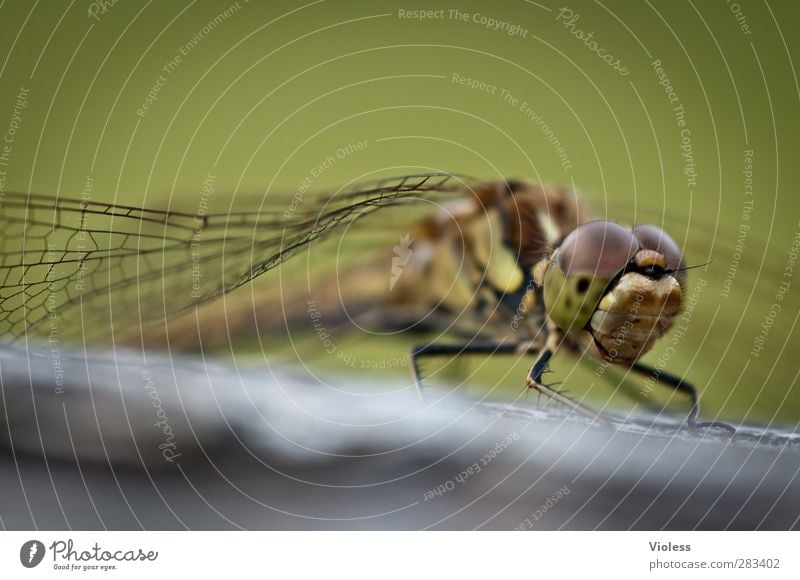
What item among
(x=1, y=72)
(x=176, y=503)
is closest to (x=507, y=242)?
(x=176, y=503)

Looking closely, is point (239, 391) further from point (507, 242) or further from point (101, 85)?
point (101, 85)

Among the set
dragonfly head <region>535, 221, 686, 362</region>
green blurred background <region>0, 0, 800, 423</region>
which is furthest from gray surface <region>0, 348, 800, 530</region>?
green blurred background <region>0, 0, 800, 423</region>

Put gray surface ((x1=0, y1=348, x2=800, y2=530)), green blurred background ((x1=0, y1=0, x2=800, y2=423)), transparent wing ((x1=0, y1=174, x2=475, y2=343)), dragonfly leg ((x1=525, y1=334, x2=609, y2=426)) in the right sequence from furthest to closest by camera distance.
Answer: green blurred background ((x1=0, y1=0, x2=800, y2=423)) → transparent wing ((x1=0, y1=174, x2=475, y2=343)) → dragonfly leg ((x1=525, y1=334, x2=609, y2=426)) → gray surface ((x1=0, y1=348, x2=800, y2=530))

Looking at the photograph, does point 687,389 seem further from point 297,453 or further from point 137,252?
point 137,252

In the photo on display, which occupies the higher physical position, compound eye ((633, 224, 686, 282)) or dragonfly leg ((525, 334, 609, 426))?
compound eye ((633, 224, 686, 282))

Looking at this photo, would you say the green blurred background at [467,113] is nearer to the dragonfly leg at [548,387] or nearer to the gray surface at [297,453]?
the dragonfly leg at [548,387]

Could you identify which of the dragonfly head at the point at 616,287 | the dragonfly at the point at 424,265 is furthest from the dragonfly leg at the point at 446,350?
the dragonfly head at the point at 616,287

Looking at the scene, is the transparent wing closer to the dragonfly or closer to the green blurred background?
the dragonfly
